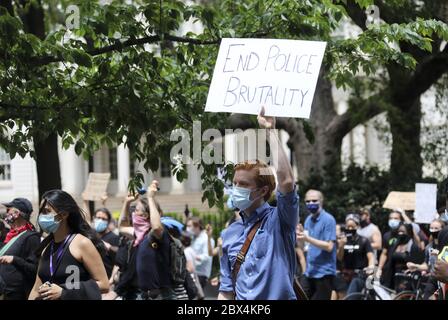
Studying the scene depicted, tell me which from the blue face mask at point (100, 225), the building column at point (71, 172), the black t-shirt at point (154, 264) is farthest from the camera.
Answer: the building column at point (71, 172)

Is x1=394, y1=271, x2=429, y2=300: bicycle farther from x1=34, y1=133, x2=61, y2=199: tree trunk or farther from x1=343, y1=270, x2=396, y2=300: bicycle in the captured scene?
x1=34, y1=133, x2=61, y2=199: tree trunk

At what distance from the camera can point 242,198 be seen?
5676 mm

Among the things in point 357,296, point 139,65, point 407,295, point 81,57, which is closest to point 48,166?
point 139,65

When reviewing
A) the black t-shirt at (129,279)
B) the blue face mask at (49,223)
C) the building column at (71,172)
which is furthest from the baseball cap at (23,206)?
the building column at (71,172)

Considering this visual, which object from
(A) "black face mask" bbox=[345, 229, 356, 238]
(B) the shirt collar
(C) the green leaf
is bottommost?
(A) "black face mask" bbox=[345, 229, 356, 238]

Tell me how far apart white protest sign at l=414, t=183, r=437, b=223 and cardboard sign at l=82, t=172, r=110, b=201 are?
4.32 metres

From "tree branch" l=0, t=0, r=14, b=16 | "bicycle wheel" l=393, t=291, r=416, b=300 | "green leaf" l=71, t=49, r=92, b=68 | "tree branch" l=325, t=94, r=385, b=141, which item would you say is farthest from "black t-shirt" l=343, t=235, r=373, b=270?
"green leaf" l=71, t=49, r=92, b=68

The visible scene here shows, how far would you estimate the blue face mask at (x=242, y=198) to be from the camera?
567cm

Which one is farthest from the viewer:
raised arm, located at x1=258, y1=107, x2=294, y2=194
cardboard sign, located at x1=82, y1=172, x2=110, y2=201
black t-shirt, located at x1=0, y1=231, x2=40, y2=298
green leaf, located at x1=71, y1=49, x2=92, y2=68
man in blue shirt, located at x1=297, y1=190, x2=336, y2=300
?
cardboard sign, located at x1=82, y1=172, x2=110, y2=201

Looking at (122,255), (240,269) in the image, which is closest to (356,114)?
(122,255)

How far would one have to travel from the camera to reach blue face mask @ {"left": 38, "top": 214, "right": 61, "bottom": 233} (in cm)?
665

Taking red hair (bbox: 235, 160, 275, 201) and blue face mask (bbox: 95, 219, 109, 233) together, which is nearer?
red hair (bbox: 235, 160, 275, 201)

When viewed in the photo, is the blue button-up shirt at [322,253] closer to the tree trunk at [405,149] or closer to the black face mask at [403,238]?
the black face mask at [403,238]

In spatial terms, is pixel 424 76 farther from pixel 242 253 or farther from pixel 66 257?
pixel 242 253
